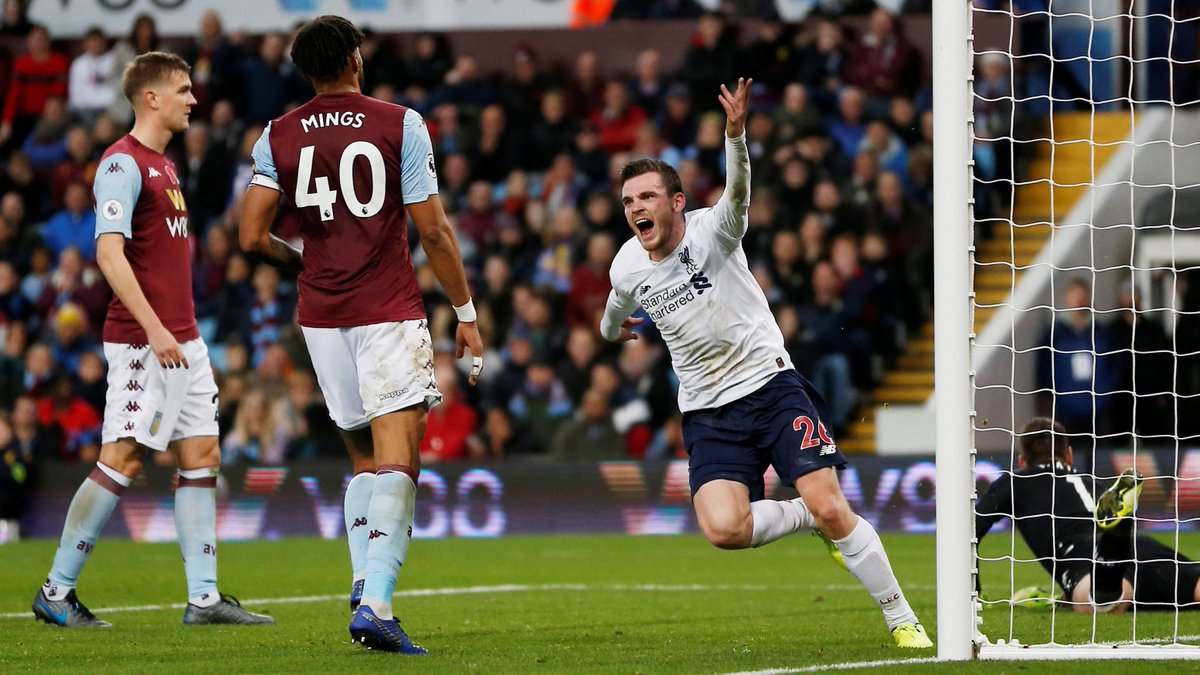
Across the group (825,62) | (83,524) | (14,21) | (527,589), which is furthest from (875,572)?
(14,21)

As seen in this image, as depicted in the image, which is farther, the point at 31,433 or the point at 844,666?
the point at 31,433

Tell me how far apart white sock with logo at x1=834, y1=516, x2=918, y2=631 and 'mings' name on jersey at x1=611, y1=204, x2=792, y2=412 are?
0.74 m

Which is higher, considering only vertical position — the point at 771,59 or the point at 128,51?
the point at 128,51

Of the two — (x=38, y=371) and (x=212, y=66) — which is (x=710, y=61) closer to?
(x=212, y=66)

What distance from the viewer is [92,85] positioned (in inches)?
760

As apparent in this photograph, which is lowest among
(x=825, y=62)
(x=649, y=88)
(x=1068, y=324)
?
(x=1068, y=324)

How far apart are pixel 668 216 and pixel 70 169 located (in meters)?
13.2

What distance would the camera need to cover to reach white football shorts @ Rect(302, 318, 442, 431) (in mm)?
6383

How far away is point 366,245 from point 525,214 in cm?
1101

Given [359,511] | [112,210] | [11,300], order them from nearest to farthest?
[359,511] → [112,210] → [11,300]

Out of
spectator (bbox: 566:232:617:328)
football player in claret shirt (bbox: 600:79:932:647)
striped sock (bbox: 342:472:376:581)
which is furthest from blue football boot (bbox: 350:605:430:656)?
spectator (bbox: 566:232:617:328)

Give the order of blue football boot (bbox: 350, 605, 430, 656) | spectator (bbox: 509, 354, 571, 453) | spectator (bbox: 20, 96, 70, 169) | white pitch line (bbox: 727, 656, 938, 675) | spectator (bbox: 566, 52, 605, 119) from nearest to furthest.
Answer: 1. white pitch line (bbox: 727, 656, 938, 675)
2. blue football boot (bbox: 350, 605, 430, 656)
3. spectator (bbox: 509, 354, 571, 453)
4. spectator (bbox: 566, 52, 605, 119)
5. spectator (bbox: 20, 96, 70, 169)

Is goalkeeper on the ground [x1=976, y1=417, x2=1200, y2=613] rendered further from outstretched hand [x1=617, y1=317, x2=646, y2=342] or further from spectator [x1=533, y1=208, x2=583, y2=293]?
spectator [x1=533, y1=208, x2=583, y2=293]

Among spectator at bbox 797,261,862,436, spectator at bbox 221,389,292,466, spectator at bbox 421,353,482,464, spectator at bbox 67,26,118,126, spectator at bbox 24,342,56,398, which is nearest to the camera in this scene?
spectator at bbox 797,261,862,436
